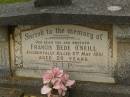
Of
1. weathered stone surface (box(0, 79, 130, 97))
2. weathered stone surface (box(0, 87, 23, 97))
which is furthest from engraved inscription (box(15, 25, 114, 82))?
weathered stone surface (box(0, 87, 23, 97))

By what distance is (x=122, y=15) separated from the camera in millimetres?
4641

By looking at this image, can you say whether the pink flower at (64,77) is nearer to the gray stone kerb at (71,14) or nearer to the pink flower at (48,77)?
the pink flower at (48,77)

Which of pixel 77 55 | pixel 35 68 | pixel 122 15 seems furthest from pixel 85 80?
pixel 122 15

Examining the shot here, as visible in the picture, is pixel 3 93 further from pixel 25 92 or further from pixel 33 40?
pixel 33 40

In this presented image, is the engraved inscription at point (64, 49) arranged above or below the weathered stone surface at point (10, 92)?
above

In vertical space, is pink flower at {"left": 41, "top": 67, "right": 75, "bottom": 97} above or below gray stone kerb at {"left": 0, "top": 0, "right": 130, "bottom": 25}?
below

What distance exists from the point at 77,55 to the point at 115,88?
2.04 feet

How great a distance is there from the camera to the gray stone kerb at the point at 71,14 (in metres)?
4.69

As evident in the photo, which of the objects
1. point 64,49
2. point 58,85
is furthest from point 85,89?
point 64,49

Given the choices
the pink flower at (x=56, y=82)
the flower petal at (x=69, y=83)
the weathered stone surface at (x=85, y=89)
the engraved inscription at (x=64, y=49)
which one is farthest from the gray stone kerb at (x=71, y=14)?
the weathered stone surface at (x=85, y=89)

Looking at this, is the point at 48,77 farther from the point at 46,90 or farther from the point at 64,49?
the point at 64,49

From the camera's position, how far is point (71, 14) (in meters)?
4.79

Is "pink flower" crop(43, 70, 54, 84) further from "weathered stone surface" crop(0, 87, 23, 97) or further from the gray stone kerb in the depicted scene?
the gray stone kerb

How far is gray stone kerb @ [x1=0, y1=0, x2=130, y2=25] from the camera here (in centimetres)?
469
